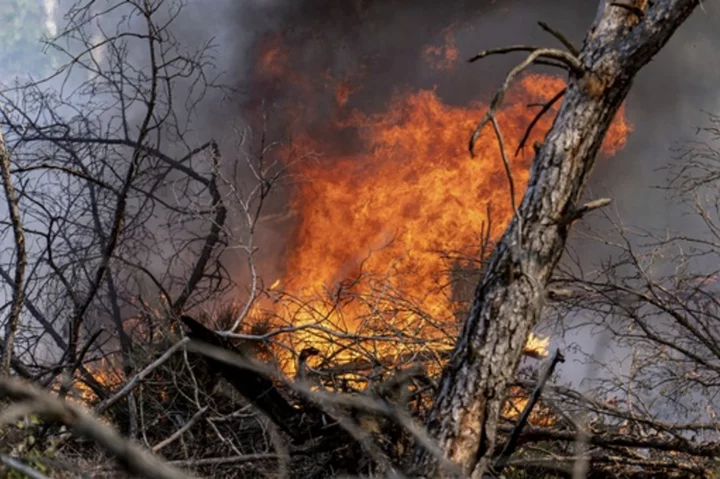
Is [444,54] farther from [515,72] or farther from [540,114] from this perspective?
[515,72]

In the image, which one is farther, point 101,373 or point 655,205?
point 655,205

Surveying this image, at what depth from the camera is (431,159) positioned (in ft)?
36.5

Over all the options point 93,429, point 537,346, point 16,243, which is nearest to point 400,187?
point 537,346

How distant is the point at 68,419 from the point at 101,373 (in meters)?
7.53

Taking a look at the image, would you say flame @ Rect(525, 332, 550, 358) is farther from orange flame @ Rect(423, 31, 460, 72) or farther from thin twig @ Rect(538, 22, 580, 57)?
orange flame @ Rect(423, 31, 460, 72)

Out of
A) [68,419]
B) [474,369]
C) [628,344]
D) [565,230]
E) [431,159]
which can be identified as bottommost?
[68,419]

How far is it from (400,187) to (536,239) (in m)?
6.86

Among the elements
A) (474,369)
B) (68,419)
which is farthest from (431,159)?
(68,419)

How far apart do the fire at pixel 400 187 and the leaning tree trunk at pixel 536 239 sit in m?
4.74

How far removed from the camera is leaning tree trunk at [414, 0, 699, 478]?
402 centimetres

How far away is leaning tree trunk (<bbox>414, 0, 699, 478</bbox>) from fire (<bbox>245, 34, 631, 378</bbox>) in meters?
4.74

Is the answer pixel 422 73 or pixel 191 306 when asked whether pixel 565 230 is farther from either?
pixel 422 73

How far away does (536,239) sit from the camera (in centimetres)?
414

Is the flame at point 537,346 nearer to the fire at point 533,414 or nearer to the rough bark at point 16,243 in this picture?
the fire at point 533,414
